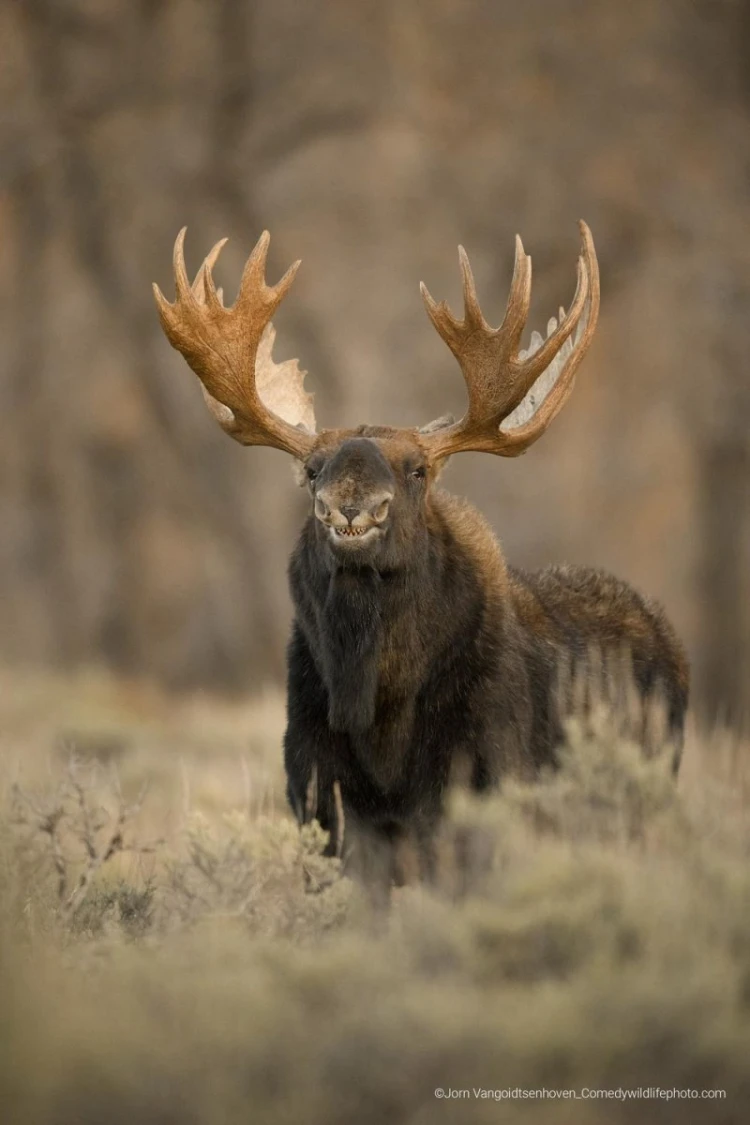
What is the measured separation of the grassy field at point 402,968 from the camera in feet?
11.9

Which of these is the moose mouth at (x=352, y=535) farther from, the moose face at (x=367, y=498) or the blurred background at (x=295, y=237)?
the blurred background at (x=295, y=237)

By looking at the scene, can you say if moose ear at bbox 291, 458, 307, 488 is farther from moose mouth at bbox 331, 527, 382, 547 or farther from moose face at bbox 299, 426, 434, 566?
moose mouth at bbox 331, 527, 382, 547

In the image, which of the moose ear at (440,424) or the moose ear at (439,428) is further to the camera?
the moose ear at (440,424)

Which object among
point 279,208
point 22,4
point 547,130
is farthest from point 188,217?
point 547,130

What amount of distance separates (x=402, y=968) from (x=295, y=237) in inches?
348

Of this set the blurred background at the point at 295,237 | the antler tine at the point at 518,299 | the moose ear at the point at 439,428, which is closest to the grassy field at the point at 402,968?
the moose ear at the point at 439,428

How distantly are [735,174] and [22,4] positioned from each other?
219 inches

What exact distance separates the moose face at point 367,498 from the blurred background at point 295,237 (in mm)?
6055

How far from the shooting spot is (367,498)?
5047mm

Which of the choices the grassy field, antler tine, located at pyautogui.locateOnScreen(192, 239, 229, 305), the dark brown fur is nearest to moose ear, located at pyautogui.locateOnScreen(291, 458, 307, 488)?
the dark brown fur

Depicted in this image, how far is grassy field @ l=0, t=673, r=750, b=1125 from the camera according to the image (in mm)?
3619

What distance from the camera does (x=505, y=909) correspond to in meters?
4.31

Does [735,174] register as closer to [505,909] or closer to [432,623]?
[432,623]

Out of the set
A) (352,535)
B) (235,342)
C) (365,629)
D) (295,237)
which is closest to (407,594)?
(365,629)
